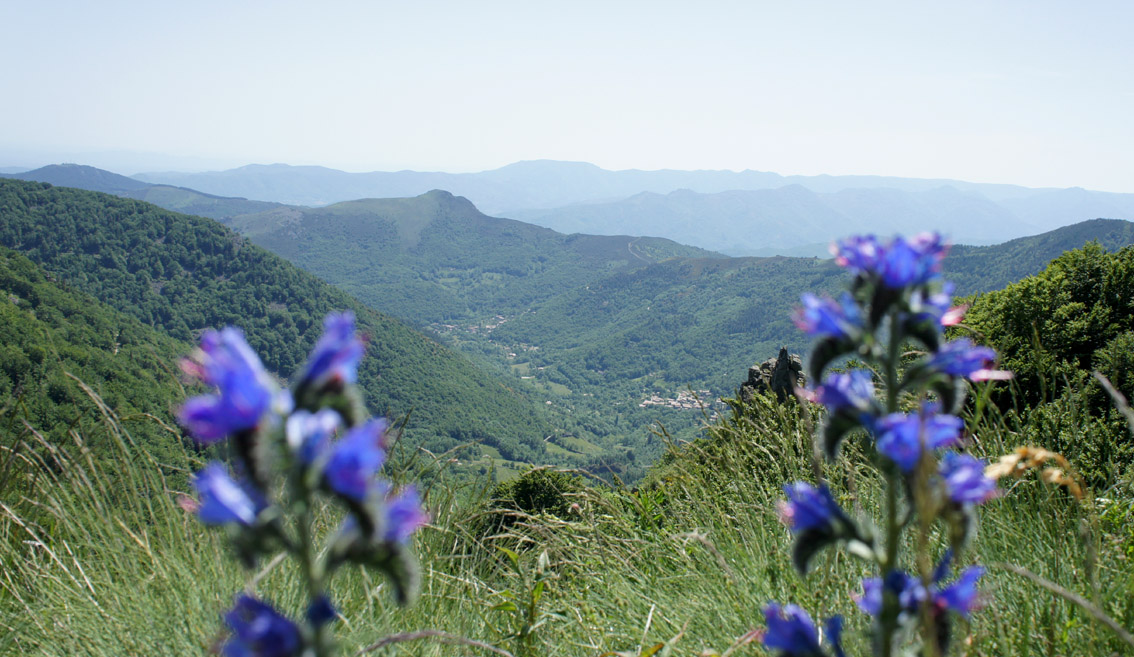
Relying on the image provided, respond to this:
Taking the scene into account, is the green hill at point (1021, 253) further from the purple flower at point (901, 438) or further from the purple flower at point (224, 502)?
the purple flower at point (224, 502)

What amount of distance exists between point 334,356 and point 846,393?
40.8 inches

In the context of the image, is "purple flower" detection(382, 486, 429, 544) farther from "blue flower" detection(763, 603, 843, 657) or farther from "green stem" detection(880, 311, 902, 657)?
"green stem" detection(880, 311, 902, 657)

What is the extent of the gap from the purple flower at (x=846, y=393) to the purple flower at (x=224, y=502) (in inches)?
41.4

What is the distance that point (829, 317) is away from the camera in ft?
4.45

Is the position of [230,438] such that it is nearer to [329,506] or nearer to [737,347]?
[329,506]

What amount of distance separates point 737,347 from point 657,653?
193194 mm

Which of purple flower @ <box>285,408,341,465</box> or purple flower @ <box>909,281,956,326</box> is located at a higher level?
purple flower @ <box>909,281,956,326</box>

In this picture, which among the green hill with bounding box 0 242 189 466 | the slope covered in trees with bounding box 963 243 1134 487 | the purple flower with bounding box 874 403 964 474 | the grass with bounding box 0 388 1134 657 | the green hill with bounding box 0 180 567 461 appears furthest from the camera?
the green hill with bounding box 0 180 567 461

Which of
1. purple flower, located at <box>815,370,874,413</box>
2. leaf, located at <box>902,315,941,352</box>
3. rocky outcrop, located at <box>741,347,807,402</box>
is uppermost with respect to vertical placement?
leaf, located at <box>902,315,941,352</box>

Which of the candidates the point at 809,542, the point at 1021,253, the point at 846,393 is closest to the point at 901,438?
the point at 846,393

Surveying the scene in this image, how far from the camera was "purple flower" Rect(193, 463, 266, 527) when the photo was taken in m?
0.99

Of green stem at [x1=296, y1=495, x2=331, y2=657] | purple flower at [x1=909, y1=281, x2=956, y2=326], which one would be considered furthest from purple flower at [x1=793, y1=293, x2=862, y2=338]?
green stem at [x1=296, y1=495, x2=331, y2=657]

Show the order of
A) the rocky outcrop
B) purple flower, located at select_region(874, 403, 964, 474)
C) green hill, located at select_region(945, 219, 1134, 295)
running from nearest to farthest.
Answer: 1. purple flower, located at select_region(874, 403, 964, 474)
2. the rocky outcrop
3. green hill, located at select_region(945, 219, 1134, 295)

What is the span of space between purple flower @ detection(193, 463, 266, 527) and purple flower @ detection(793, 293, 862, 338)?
1047mm
